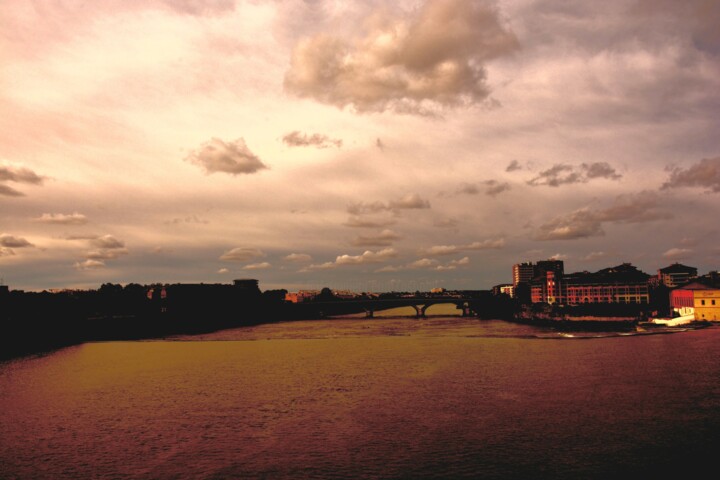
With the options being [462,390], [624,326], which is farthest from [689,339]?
[462,390]

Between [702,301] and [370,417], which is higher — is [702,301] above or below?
above

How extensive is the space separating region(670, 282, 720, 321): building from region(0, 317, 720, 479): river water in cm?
5042

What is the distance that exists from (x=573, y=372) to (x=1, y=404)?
55.5 m

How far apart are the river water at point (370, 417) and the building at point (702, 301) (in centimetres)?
5042

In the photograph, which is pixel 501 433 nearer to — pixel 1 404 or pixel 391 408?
pixel 391 408

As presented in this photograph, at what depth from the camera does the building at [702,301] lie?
4751 inches

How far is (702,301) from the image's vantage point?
122250 millimetres

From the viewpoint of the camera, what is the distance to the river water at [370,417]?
30.0 metres

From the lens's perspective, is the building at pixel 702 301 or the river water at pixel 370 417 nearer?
the river water at pixel 370 417

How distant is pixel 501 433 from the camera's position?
35344 millimetres

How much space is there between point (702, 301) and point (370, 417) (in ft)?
362

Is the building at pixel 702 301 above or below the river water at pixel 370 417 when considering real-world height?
above

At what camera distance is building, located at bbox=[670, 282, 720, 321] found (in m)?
121

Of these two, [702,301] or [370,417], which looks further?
[702,301]
